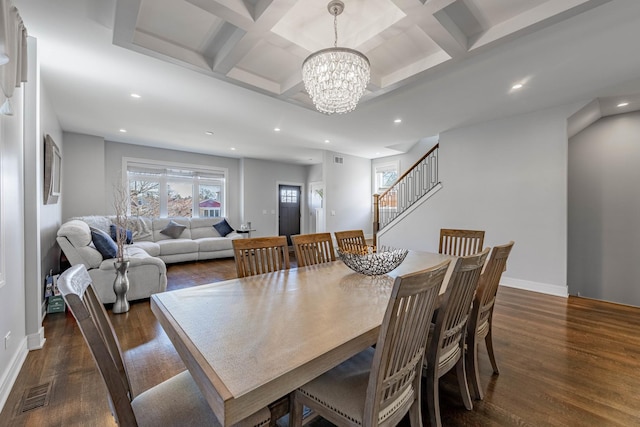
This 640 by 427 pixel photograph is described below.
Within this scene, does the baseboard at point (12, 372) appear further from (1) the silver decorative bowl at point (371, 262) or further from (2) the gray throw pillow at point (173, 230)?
(2) the gray throw pillow at point (173, 230)

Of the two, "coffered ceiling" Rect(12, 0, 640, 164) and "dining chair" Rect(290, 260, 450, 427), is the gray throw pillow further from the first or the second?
"dining chair" Rect(290, 260, 450, 427)

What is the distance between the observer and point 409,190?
19.8ft

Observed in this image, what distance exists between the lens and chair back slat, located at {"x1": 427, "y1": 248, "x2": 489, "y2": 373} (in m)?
1.29

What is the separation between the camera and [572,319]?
297 centimetres

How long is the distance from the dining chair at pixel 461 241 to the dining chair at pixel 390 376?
189 cm

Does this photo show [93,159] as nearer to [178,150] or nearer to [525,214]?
[178,150]

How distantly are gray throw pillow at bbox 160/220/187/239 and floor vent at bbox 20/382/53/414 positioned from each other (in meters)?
4.63

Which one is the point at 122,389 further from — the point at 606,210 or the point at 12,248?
the point at 606,210

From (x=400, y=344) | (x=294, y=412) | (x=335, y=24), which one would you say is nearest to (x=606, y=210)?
(x=335, y=24)

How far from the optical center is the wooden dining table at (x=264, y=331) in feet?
2.50

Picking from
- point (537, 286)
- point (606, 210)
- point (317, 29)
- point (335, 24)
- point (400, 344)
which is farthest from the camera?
point (606, 210)

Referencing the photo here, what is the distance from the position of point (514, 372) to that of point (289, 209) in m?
7.39

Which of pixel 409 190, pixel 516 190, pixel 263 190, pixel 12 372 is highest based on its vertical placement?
pixel 263 190

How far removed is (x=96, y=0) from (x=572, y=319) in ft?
17.3
